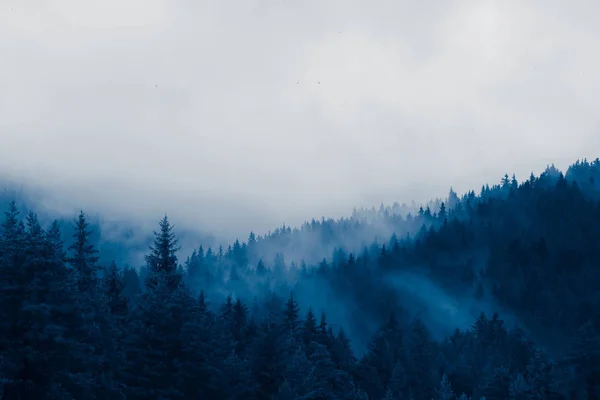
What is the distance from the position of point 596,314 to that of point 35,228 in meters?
160

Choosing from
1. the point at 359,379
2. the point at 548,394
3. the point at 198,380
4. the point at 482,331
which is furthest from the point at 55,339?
the point at 482,331

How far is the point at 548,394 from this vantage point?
4594cm

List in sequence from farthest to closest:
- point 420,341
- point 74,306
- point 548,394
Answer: point 420,341, point 548,394, point 74,306

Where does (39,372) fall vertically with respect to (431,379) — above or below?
above

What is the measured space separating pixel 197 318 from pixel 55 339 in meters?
10.4

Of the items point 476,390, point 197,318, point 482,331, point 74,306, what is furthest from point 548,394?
point 482,331

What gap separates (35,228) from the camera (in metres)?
26.0

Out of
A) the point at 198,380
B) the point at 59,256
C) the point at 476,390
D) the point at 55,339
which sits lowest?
the point at 476,390

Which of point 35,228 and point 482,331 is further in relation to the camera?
point 482,331

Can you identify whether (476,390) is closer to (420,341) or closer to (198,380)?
(420,341)

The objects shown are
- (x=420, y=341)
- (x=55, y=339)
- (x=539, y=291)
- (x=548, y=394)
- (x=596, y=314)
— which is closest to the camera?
(x=55, y=339)

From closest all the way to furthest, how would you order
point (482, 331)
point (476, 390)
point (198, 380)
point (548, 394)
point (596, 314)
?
point (198, 380) → point (548, 394) → point (476, 390) → point (482, 331) → point (596, 314)

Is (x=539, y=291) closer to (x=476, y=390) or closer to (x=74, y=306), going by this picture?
(x=476, y=390)

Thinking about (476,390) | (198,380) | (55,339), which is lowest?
(476,390)
